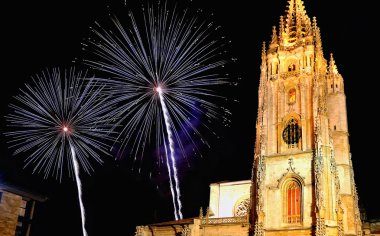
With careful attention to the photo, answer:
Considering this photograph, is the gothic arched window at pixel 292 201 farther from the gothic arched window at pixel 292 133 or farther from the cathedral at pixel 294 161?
the gothic arched window at pixel 292 133

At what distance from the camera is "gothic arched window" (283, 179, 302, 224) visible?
120ft

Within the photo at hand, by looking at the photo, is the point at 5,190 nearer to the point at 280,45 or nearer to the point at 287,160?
the point at 287,160

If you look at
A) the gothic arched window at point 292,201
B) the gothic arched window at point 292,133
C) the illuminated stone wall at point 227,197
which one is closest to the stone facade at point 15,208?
the gothic arched window at point 292,201

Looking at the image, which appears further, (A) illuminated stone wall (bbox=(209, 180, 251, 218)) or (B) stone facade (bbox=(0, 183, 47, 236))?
(A) illuminated stone wall (bbox=(209, 180, 251, 218))

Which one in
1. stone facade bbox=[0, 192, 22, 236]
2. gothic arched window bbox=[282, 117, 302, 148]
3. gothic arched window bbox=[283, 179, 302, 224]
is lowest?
stone facade bbox=[0, 192, 22, 236]

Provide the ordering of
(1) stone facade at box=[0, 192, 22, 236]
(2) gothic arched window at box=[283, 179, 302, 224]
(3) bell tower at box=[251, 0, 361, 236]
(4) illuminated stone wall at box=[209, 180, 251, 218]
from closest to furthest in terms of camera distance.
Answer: (1) stone facade at box=[0, 192, 22, 236]
(3) bell tower at box=[251, 0, 361, 236]
(2) gothic arched window at box=[283, 179, 302, 224]
(4) illuminated stone wall at box=[209, 180, 251, 218]

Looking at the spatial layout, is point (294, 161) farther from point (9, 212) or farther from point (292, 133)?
point (9, 212)

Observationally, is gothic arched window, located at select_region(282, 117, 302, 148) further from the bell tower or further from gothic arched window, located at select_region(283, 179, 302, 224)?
gothic arched window, located at select_region(283, 179, 302, 224)

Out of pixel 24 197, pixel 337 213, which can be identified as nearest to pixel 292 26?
pixel 337 213

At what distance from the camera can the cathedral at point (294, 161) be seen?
35.9 meters

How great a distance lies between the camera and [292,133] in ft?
131

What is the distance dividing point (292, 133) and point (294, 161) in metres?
3.08

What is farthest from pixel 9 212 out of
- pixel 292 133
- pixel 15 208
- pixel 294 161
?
pixel 292 133

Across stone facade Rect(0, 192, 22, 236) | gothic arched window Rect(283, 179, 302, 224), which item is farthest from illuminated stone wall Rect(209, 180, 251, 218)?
stone facade Rect(0, 192, 22, 236)
